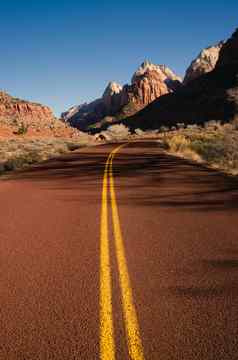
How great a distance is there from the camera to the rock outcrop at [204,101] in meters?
70.5

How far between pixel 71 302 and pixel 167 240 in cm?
241

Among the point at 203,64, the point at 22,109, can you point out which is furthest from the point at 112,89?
the point at 22,109

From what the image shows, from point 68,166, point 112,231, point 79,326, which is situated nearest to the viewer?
point 79,326

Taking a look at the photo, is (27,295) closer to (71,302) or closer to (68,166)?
(71,302)

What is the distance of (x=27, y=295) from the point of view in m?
4.24

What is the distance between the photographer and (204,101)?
7844cm

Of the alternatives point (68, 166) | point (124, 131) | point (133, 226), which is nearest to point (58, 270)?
point (133, 226)

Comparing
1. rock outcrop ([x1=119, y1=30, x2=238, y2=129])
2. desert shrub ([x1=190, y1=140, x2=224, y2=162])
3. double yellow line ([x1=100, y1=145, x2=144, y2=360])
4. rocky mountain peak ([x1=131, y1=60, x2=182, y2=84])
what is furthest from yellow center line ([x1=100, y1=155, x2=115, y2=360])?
rocky mountain peak ([x1=131, y1=60, x2=182, y2=84])

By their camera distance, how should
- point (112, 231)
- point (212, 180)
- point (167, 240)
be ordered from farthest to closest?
point (212, 180)
point (112, 231)
point (167, 240)

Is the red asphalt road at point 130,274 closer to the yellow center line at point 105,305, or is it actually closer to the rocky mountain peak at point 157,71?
the yellow center line at point 105,305

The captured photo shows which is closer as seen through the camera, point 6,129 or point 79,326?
point 79,326

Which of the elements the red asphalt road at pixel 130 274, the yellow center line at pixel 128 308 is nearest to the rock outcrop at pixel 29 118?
the red asphalt road at pixel 130 274

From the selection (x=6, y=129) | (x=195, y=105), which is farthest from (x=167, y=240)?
(x=195, y=105)

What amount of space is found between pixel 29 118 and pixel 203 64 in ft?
296
